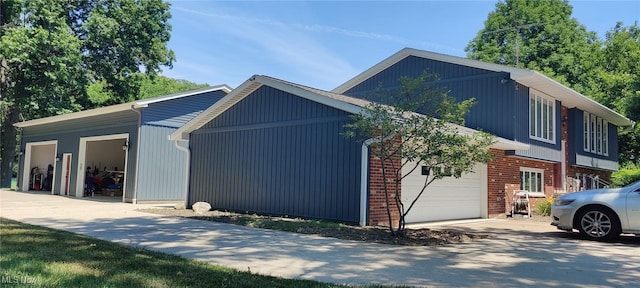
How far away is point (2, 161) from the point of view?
25.5m

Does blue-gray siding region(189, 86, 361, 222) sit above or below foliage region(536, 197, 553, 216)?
above

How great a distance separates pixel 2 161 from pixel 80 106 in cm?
507

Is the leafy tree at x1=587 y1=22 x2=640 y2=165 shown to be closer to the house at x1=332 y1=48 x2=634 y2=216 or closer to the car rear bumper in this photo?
the house at x1=332 y1=48 x2=634 y2=216

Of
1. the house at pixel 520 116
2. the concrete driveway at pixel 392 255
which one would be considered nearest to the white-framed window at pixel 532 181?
the house at pixel 520 116

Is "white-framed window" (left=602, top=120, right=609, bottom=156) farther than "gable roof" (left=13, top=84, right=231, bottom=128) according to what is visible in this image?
Yes

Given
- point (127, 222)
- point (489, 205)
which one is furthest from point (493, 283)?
point (489, 205)

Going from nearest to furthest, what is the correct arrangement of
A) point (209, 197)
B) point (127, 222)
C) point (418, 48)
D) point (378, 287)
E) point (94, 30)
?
point (378, 287) < point (127, 222) < point (209, 197) < point (418, 48) < point (94, 30)

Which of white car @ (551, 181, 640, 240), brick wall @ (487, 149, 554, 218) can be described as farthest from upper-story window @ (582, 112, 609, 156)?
white car @ (551, 181, 640, 240)

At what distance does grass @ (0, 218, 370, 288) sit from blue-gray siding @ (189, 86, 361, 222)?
5162mm

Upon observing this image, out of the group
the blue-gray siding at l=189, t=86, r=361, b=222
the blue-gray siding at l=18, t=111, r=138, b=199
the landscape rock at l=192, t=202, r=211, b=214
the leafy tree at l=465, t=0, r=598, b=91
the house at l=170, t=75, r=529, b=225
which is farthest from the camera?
the leafy tree at l=465, t=0, r=598, b=91

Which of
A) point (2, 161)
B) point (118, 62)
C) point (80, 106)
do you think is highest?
point (118, 62)

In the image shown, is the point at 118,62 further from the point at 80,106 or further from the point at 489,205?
the point at 489,205

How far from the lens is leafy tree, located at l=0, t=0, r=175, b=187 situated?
2211 centimetres

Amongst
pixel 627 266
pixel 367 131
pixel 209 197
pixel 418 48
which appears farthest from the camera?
pixel 418 48
